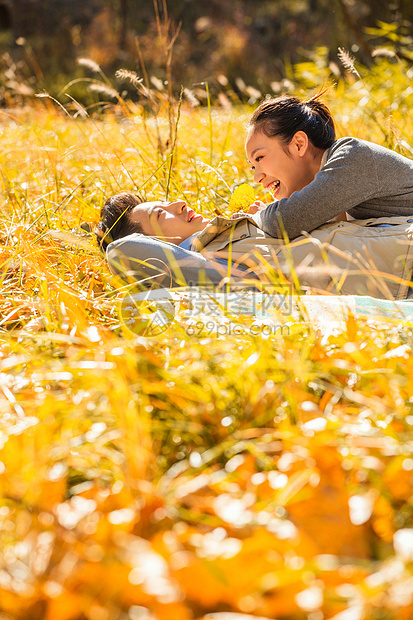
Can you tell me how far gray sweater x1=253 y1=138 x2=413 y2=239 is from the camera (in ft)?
6.96

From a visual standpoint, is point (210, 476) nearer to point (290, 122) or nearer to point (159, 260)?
point (159, 260)

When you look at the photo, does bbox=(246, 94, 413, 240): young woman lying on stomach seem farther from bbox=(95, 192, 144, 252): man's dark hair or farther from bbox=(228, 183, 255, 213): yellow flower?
bbox=(95, 192, 144, 252): man's dark hair

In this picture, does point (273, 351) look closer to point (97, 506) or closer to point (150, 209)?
point (97, 506)

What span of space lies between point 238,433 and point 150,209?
1.56 meters

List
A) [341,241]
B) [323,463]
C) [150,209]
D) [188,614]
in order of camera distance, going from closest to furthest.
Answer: [188,614]
[323,463]
[341,241]
[150,209]

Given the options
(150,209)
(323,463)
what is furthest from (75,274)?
(323,463)

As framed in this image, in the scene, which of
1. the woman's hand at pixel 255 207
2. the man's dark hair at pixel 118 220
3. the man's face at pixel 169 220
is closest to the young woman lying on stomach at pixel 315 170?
the woman's hand at pixel 255 207

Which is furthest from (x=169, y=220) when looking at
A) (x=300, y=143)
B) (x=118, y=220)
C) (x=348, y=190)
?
(x=348, y=190)

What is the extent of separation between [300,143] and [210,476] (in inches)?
71.5

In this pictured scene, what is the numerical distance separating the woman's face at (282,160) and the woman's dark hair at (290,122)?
0.11 feet

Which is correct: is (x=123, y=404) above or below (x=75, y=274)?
above

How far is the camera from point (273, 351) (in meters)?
1.39

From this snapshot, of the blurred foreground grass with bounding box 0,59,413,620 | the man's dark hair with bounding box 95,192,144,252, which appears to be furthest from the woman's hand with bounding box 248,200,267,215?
the blurred foreground grass with bounding box 0,59,413,620

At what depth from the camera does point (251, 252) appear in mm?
2172
